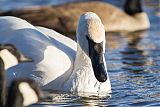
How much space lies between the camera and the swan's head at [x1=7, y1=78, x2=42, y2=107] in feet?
28.9

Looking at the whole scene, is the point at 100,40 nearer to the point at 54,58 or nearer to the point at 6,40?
the point at 54,58

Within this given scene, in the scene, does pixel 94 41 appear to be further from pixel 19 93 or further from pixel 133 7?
Answer: pixel 133 7

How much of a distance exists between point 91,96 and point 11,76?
1.20 m

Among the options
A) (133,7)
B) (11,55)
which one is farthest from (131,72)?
(133,7)

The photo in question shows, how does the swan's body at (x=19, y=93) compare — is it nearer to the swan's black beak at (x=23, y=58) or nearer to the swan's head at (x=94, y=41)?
the swan's black beak at (x=23, y=58)

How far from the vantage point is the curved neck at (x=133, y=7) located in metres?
21.8

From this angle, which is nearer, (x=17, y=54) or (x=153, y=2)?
(x=17, y=54)

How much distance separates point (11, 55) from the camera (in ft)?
35.0

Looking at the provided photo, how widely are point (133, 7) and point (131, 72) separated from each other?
341 inches

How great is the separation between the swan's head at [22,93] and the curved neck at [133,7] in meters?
12.7

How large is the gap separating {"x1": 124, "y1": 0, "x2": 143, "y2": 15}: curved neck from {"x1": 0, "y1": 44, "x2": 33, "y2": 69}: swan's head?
11.0 metres

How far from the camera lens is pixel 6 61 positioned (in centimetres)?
1101

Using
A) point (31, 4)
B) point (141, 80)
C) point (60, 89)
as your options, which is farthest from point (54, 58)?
point (31, 4)

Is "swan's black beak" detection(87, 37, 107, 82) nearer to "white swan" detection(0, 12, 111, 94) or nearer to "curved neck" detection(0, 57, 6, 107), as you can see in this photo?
"white swan" detection(0, 12, 111, 94)
